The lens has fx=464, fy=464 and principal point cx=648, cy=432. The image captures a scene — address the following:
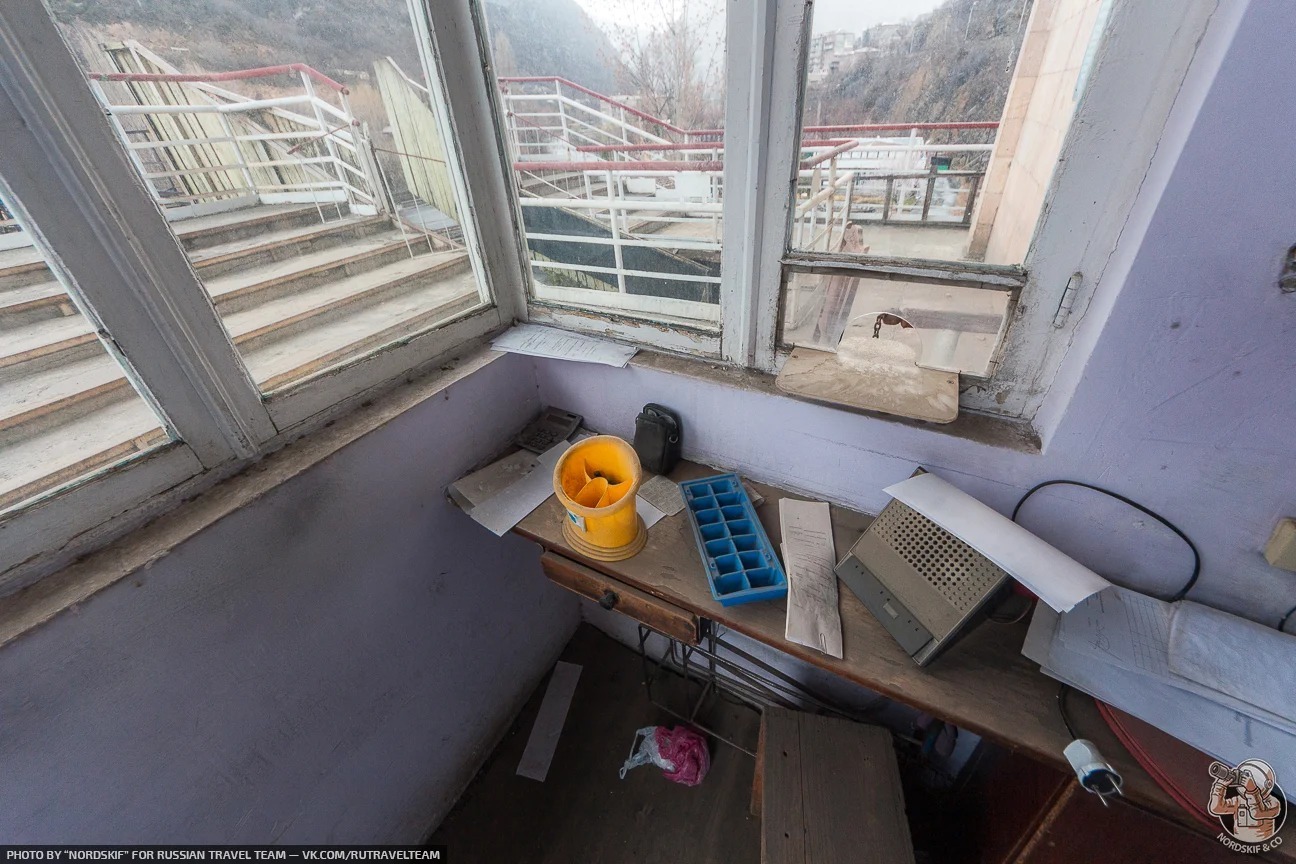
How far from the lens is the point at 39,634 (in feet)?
2.04

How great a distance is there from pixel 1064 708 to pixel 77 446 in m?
1.57

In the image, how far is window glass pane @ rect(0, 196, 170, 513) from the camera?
0.63m

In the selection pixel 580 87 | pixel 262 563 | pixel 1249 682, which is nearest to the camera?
pixel 1249 682

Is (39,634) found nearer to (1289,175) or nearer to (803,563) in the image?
(803,563)

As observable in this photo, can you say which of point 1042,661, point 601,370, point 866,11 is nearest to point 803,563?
point 1042,661

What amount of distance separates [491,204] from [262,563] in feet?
3.08

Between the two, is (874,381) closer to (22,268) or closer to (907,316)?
(907,316)

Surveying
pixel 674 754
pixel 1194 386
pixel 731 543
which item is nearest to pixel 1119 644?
pixel 1194 386

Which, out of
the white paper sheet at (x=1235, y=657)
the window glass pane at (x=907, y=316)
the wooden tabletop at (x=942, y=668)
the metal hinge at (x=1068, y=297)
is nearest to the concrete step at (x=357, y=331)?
the wooden tabletop at (x=942, y=668)

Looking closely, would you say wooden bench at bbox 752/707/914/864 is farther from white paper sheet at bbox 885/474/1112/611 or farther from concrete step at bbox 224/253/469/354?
concrete step at bbox 224/253/469/354

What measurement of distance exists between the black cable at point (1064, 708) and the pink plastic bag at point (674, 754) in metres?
1.05

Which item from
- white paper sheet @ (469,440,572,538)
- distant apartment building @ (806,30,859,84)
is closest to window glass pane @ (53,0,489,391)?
white paper sheet @ (469,440,572,538)

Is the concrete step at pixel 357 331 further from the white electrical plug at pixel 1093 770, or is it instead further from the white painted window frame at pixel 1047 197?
the white electrical plug at pixel 1093 770

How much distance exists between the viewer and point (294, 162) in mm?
905
